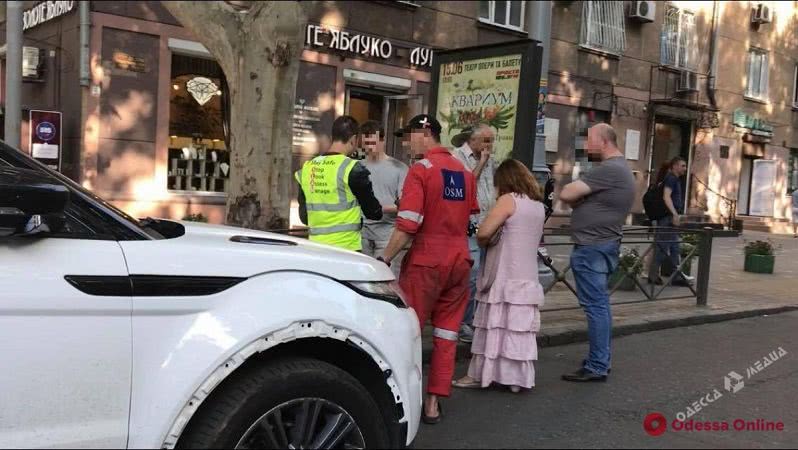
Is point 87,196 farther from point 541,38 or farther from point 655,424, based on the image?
point 541,38

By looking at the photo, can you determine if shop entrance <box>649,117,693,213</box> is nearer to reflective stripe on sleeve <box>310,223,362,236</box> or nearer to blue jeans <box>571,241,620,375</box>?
blue jeans <box>571,241,620,375</box>

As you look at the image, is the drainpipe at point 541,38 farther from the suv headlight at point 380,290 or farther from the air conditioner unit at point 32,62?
the air conditioner unit at point 32,62

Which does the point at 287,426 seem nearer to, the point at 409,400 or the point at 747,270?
the point at 409,400

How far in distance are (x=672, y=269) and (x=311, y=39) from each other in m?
7.12

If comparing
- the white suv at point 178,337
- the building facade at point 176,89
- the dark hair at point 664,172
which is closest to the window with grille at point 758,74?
the building facade at point 176,89

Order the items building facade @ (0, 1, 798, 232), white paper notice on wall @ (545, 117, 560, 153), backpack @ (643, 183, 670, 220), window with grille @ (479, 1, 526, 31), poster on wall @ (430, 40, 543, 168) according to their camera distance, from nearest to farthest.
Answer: poster on wall @ (430, 40, 543, 168) < backpack @ (643, 183, 670, 220) < building facade @ (0, 1, 798, 232) < window with grille @ (479, 1, 526, 31) < white paper notice on wall @ (545, 117, 560, 153)

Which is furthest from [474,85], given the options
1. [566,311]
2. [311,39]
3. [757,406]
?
[311,39]

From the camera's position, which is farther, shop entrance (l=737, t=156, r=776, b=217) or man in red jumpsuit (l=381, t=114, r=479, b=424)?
shop entrance (l=737, t=156, r=776, b=217)

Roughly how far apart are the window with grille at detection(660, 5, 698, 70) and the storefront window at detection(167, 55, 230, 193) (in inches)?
486

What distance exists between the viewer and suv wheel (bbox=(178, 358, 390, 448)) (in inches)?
104

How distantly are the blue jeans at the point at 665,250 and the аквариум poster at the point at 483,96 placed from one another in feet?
8.58

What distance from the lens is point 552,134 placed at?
16.0 metres

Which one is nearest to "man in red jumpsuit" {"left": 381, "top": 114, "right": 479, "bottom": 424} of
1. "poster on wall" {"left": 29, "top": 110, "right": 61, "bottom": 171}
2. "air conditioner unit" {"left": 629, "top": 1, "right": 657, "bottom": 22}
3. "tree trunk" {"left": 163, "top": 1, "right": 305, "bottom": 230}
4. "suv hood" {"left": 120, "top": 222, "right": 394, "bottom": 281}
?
"suv hood" {"left": 120, "top": 222, "right": 394, "bottom": 281}

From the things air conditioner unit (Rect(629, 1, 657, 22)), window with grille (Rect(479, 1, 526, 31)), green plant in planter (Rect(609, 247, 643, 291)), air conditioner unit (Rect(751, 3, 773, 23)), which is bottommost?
green plant in planter (Rect(609, 247, 643, 291))
